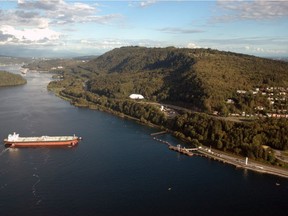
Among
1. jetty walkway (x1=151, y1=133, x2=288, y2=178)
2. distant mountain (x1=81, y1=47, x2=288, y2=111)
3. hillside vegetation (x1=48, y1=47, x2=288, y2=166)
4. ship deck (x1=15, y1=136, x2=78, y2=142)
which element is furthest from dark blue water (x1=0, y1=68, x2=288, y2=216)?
distant mountain (x1=81, y1=47, x2=288, y2=111)

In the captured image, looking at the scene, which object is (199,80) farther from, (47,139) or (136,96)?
(47,139)

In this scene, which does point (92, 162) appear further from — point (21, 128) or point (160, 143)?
point (21, 128)

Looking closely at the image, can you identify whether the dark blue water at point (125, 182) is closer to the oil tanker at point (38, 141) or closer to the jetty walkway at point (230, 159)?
the jetty walkway at point (230, 159)

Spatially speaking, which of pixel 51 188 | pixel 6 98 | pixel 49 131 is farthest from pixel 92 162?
pixel 6 98

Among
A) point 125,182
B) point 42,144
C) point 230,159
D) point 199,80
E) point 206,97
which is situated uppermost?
point 199,80

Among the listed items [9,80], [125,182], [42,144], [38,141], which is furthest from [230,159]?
[9,80]
